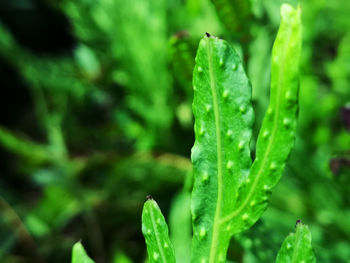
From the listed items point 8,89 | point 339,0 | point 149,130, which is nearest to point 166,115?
point 149,130

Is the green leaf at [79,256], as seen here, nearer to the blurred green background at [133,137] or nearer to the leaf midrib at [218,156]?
the leaf midrib at [218,156]

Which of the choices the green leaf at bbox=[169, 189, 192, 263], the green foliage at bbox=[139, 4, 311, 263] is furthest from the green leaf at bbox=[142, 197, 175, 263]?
the green leaf at bbox=[169, 189, 192, 263]

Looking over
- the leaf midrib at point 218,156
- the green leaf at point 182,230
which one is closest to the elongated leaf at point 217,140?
the leaf midrib at point 218,156

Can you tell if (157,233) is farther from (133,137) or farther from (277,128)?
(133,137)

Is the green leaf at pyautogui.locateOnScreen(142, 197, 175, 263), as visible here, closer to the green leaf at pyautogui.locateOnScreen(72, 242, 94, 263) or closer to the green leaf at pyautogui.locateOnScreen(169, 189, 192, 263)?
the green leaf at pyautogui.locateOnScreen(72, 242, 94, 263)

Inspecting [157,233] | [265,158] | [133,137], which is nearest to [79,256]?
[157,233]

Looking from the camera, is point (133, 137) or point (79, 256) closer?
point (79, 256)
